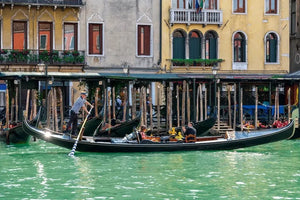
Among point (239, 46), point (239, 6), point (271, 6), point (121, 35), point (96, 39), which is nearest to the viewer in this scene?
point (96, 39)

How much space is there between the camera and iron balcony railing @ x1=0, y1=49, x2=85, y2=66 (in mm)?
28484

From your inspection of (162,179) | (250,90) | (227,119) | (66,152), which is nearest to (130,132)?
(66,152)

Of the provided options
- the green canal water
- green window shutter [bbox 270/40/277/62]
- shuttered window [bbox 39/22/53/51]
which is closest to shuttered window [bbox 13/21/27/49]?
shuttered window [bbox 39/22/53/51]

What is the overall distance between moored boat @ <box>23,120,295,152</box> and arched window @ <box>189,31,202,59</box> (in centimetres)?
978

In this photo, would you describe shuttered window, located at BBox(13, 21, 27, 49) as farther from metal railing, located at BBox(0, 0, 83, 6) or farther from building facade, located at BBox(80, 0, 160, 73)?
building facade, located at BBox(80, 0, 160, 73)

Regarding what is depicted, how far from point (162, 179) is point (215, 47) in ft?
52.5

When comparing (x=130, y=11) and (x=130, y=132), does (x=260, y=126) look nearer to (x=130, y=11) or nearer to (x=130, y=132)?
(x=130, y=132)

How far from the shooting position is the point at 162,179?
51.9 feet

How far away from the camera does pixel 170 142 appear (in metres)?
20.3

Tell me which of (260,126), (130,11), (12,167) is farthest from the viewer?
(130,11)

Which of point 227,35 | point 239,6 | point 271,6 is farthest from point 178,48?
point 271,6

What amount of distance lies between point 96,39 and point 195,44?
150 inches

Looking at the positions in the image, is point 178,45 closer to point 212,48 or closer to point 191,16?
point 191,16

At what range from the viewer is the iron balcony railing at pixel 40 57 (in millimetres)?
28484
